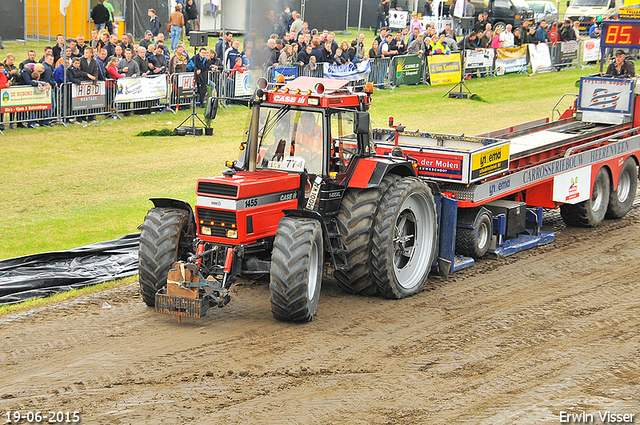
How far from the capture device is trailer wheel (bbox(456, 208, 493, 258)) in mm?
11562

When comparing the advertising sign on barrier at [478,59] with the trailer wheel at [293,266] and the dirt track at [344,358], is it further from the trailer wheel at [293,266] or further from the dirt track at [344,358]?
the trailer wheel at [293,266]

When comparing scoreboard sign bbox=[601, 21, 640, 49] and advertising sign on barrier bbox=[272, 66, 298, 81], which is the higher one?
scoreboard sign bbox=[601, 21, 640, 49]

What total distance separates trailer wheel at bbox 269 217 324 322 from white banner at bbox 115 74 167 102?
14.0 meters

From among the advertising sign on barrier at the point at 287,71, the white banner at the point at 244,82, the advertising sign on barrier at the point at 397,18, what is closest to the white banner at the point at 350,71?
the advertising sign on barrier at the point at 287,71

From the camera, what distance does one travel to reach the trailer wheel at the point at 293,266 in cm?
839

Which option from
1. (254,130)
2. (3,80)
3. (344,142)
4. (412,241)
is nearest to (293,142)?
(254,130)

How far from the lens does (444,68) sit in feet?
97.6

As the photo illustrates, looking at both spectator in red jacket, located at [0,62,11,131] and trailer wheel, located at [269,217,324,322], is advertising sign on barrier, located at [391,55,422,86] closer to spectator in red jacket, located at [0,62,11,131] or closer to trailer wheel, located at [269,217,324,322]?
spectator in red jacket, located at [0,62,11,131]

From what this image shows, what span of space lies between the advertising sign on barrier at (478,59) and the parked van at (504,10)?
696 cm

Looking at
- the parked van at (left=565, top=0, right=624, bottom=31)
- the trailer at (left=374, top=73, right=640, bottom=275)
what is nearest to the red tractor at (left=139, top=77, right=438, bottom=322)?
the trailer at (left=374, top=73, right=640, bottom=275)

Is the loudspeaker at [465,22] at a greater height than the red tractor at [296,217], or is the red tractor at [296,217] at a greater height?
the loudspeaker at [465,22]

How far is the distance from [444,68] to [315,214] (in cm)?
2209

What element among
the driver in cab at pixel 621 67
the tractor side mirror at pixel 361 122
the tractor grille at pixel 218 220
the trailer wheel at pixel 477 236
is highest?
the driver in cab at pixel 621 67

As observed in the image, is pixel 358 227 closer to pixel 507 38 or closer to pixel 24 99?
pixel 24 99
